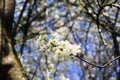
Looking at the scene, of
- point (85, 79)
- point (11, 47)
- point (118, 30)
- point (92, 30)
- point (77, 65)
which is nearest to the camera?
point (11, 47)

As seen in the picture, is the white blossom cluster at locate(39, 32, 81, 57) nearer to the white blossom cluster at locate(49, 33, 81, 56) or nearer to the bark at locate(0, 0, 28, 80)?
the white blossom cluster at locate(49, 33, 81, 56)

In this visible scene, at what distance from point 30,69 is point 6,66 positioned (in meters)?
6.04

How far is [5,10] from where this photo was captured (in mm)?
3084

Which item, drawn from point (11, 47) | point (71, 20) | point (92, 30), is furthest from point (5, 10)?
point (92, 30)

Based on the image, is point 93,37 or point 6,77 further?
point 93,37

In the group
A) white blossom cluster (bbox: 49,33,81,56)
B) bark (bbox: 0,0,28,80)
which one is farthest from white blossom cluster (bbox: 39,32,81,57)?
bark (bbox: 0,0,28,80)

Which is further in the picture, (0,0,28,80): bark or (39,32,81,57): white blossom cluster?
(0,0,28,80): bark

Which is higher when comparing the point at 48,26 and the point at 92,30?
the point at 48,26

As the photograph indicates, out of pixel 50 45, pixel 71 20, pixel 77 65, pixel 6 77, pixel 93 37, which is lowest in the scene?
pixel 77 65

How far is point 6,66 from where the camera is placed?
2.76m

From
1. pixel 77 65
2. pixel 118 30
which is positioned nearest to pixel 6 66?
pixel 118 30

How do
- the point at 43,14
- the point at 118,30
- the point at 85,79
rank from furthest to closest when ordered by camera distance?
1. the point at 85,79
2. the point at 43,14
3. the point at 118,30

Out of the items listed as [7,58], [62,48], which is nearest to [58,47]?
[62,48]

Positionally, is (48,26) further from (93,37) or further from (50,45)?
(50,45)
